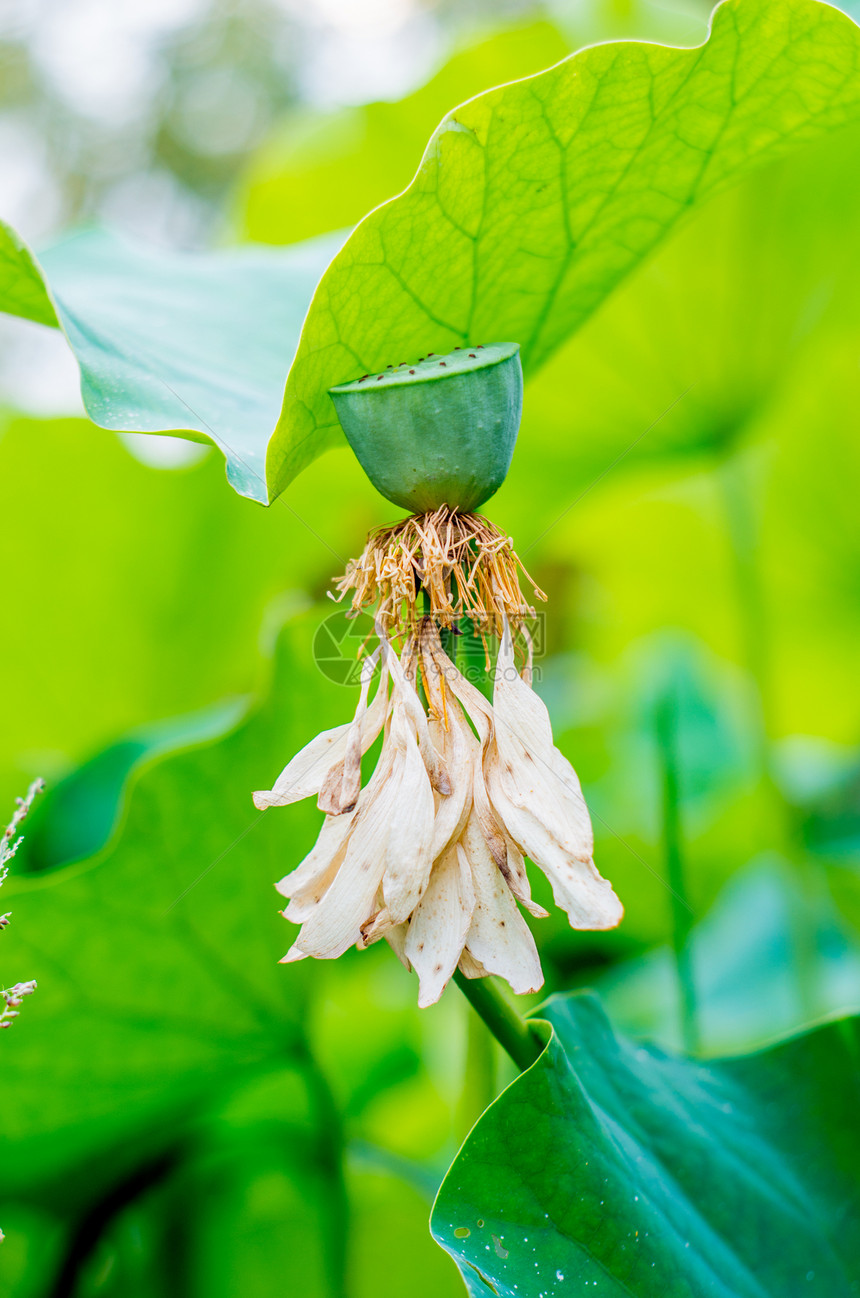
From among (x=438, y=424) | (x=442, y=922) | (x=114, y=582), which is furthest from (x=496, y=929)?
(x=114, y=582)

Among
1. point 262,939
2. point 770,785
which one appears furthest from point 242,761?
point 770,785

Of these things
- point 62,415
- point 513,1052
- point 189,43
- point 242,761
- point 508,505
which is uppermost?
point 189,43

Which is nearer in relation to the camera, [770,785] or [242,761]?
[242,761]

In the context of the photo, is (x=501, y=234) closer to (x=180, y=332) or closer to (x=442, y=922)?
(x=180, y=332)

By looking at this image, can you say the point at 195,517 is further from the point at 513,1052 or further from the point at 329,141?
the point at 513,1052

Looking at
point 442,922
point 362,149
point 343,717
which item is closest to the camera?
point 442,922

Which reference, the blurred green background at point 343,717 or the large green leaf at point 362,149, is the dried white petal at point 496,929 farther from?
the large green leaf at point 362,149

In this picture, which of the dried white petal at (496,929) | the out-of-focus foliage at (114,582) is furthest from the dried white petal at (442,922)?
the out-of-focus foliage at (114,582)
